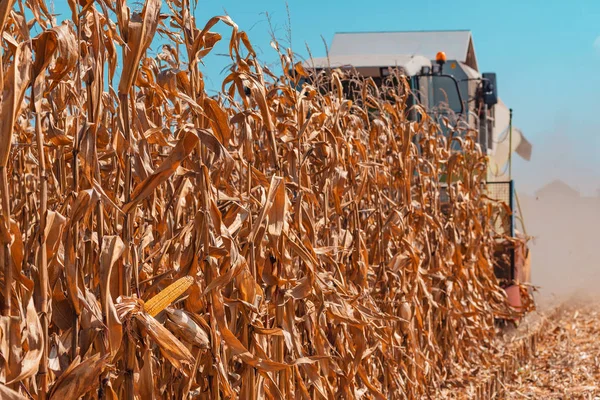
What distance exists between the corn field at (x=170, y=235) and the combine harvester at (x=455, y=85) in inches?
111

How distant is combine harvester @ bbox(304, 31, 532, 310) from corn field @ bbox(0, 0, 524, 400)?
2812 mm

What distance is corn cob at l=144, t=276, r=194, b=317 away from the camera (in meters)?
1.78

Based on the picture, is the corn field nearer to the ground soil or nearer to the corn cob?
the corn cob

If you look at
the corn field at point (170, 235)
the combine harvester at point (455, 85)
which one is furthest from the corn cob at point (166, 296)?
the combine harvester at point (455, 85)

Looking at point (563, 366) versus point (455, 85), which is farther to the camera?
point (455, 85)

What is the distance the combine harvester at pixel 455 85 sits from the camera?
6.60m

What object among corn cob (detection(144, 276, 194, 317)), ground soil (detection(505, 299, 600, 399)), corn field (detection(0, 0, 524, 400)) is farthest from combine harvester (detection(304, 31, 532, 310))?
corn cob (detection(144, 276, 194, 317))

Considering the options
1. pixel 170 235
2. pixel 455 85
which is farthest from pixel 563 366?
pixel 170 235

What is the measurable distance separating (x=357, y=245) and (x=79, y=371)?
1.85 meters

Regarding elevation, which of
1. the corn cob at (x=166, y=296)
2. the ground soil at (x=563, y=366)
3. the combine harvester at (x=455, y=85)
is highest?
the combine harvester at (x=455, y=85)

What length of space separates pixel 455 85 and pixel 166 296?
19.6ft

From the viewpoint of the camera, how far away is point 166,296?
5.98 ft

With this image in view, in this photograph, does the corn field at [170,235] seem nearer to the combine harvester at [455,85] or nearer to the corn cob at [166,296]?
the corn cob at [166,296]

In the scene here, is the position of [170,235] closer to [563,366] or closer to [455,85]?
[563,366]
